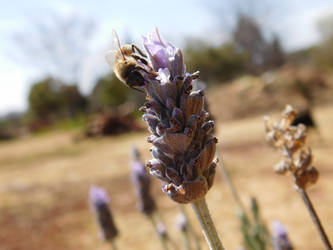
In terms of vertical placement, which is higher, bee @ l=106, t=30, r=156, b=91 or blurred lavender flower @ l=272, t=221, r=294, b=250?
bee @ l=106, t=30, r=156, b=91

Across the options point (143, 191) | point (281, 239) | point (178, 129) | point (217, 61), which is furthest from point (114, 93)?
point (178, 129)

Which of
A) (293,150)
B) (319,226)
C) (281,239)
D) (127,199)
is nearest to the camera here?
(319,226)

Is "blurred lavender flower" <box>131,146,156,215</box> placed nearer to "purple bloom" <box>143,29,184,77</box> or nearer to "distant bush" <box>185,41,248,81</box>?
"purple bloom" <box>143,29,184,77</box>

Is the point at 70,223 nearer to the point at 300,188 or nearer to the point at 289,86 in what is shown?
the point at 300,188

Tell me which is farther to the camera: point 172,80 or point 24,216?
point 24,216

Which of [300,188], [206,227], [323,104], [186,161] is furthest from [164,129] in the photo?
[323,104]

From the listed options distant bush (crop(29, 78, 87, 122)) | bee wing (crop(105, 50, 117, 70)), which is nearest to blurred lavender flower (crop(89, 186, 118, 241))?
bee wing (crop(105, 50, 117, 70))

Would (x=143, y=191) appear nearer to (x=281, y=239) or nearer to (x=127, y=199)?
(x=281, y=239)
